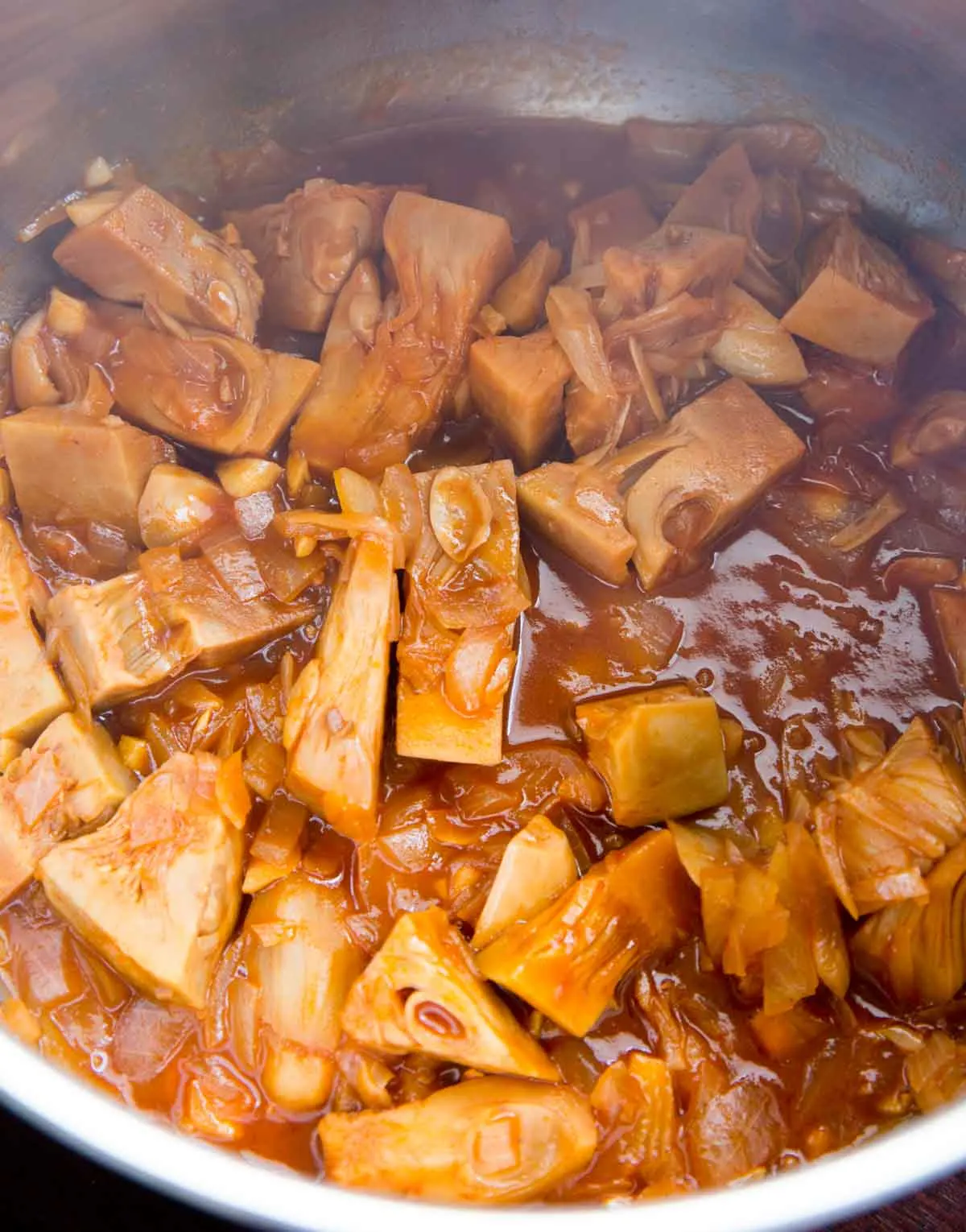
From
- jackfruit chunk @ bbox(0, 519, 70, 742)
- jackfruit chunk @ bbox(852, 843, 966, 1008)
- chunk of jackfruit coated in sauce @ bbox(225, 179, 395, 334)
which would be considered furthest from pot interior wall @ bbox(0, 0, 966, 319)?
jackfruit chunk @ bbox(852, 843, 966, 1008)

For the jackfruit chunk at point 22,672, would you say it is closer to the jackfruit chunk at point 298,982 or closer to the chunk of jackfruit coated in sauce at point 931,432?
the jackfruit chunk at point 298,982

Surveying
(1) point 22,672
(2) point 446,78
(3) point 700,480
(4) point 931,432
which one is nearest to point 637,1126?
(3) point 700,480

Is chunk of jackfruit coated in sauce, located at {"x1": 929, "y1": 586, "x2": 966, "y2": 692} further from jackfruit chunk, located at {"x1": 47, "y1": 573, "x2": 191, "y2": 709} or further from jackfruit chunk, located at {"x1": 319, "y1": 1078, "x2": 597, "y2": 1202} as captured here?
jackfruit chunk, located at {"x1": 47, "y1": 573, "x2": 191, "y2": 709}

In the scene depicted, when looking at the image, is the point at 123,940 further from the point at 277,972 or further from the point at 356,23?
the point at 356,23

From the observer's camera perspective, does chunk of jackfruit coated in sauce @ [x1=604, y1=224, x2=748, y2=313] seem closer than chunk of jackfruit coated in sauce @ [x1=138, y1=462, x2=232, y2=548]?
No

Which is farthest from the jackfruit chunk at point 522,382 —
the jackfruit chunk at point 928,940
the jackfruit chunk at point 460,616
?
the jackfruit chunk at point 928,940

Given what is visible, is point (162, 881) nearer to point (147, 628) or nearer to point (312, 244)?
point (147, 628)
